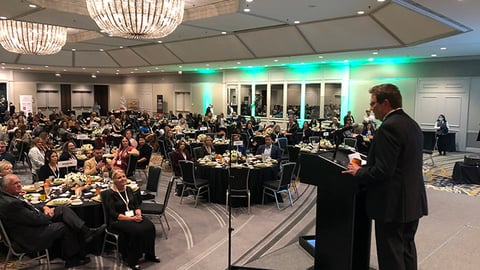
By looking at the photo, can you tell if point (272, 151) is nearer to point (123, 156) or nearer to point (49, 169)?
point (123, 156)

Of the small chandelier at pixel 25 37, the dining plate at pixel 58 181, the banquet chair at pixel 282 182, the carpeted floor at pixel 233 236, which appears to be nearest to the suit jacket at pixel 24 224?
the carpeted floor at pixel 233 236

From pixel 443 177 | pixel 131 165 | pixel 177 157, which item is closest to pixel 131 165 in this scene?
pixel 131 165

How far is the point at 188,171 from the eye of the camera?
23.5 ft

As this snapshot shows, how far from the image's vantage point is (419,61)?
14.8 meters

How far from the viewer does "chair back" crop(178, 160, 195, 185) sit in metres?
7.11

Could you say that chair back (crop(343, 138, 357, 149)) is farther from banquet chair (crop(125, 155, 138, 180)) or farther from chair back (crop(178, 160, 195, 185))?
banquet chair (crop(125, 155, 138, 180))

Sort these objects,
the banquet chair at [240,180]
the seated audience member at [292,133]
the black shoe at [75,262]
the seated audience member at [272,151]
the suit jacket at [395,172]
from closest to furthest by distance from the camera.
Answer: the suit jacket at [395,172] < the black shoe at [75,262] < the banquet chair at [240,180] < the seated audience member at [272,151] < the seated audience member at [292,133]

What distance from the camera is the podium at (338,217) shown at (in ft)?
9.37

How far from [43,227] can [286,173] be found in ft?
13.6

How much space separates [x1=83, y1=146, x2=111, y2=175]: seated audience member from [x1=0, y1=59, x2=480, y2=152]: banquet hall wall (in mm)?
12464

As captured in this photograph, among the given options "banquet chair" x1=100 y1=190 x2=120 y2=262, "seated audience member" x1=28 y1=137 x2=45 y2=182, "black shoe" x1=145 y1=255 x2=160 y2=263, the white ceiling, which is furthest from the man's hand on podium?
"seated audience member" x1=28 y1=137 x2=45 y2=182

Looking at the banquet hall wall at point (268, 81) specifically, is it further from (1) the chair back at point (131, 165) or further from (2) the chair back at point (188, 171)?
(1) the chair back at point (131, 165)

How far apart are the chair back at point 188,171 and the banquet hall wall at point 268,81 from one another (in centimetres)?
1161

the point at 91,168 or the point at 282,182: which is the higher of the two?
the point at 91,168
